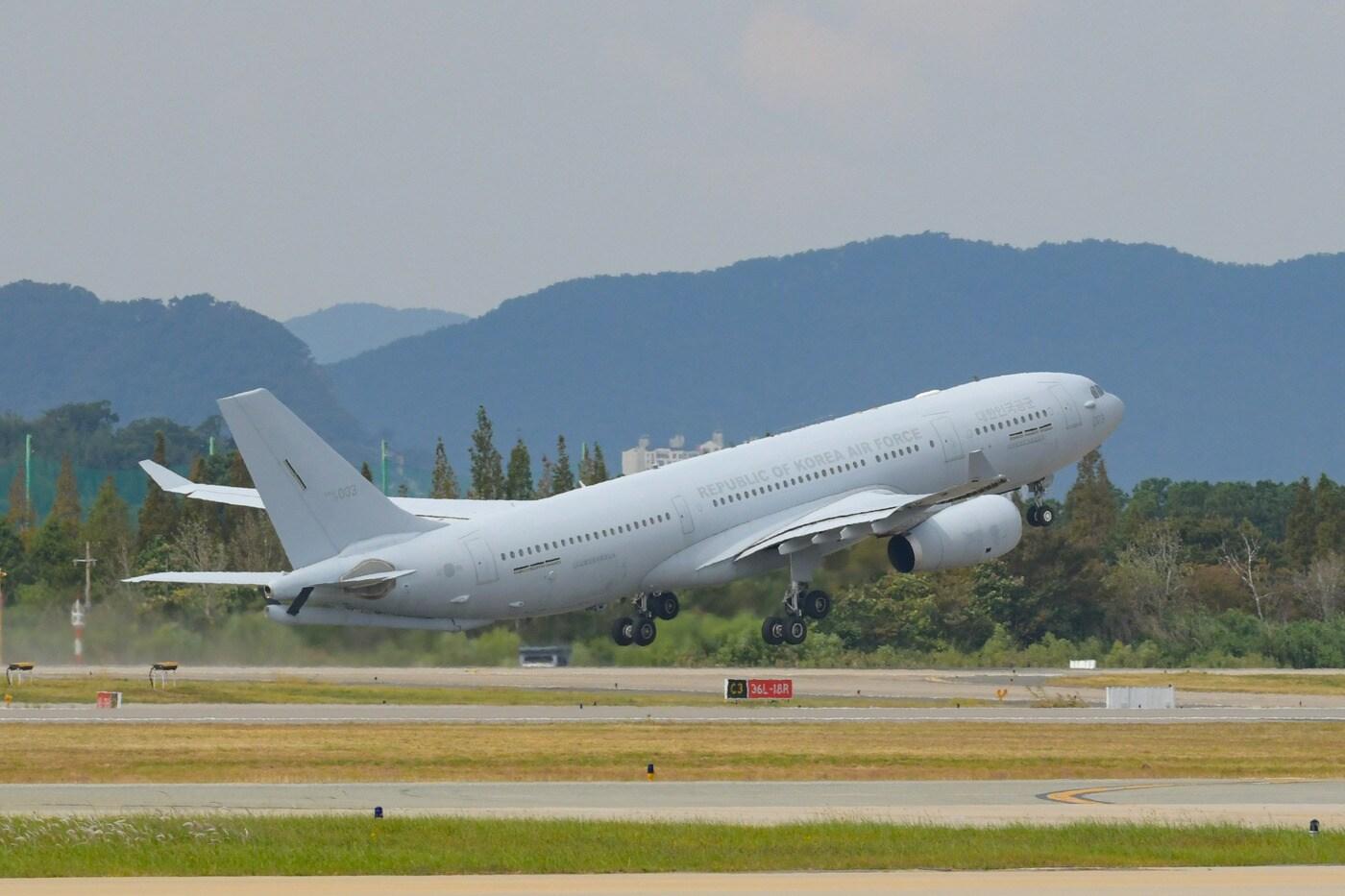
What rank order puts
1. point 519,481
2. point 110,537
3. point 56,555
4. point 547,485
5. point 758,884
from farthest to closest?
point 547,485 → point 519,481 → point 110,537 → point 56,555 → point 758,884

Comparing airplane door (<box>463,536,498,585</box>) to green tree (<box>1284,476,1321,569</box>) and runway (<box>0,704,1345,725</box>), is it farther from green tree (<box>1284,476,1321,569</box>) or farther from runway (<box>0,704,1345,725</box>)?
green tree (<box>1284,476,1321,569</box>)

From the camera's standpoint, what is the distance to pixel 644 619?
7344 centimetres

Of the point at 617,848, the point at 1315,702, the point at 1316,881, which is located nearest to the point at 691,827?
the point at 617,848

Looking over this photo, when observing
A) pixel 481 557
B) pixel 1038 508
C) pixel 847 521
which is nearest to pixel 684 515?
pixel 847 521

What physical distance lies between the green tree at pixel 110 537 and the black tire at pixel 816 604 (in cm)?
4418

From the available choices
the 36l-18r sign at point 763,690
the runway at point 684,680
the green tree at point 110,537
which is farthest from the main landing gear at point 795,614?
the green tree at point 110,537

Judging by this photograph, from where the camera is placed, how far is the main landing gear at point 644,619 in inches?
2879

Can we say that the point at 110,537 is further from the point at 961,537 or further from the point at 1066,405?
the point at 961,537

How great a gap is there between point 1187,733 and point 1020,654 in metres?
38.0

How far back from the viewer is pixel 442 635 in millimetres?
78062

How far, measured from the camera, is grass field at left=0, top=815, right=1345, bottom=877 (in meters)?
36.7

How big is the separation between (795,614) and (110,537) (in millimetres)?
52996

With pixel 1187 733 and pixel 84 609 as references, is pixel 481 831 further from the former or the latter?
pixel 84 609

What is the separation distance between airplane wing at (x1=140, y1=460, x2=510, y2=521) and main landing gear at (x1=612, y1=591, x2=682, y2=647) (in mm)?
5106
